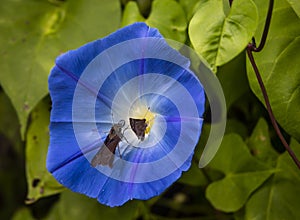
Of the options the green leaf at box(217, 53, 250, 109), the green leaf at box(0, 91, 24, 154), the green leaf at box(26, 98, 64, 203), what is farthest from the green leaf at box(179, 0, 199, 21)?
the green leaf at box(0, 91, 24, 154)

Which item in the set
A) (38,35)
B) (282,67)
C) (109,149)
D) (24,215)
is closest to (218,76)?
(282,67)

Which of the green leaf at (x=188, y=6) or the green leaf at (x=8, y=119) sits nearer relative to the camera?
the green leaf at (x=188, y=6)

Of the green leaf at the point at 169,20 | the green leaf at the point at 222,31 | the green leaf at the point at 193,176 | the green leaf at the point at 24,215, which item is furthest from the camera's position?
the green leaf at the point at 24,215

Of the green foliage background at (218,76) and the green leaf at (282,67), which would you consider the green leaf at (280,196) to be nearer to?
the green foliage background at (218,76)

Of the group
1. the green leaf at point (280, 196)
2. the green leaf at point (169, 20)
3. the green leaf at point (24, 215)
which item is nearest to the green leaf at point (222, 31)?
the green leaf at point (169, 20)

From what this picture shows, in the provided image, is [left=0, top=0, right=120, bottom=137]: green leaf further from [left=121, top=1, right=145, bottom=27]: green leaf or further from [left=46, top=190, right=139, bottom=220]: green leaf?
[left=46, top=190, right=139, bottom=220]: green leaf

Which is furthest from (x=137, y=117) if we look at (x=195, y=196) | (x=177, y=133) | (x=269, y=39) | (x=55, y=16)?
(x=195, y=196)

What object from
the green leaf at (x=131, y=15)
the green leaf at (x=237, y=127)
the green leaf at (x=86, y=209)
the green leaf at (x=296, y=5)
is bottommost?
the green leaf at (x=86, y=209)
